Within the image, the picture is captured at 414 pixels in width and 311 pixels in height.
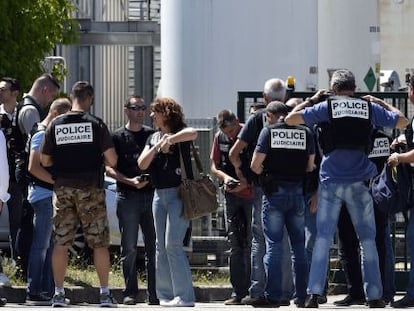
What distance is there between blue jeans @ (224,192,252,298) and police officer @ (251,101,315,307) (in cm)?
115

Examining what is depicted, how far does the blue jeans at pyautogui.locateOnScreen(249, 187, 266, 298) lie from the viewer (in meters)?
13.3

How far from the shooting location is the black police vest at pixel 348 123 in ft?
38.8

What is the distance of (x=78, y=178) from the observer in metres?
12.1

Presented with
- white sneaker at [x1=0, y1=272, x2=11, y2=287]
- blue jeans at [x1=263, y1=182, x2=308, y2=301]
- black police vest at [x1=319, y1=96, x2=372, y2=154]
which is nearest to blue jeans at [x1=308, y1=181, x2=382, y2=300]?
black police vest at [x1=319, y1=96, x2=372, y2=154]

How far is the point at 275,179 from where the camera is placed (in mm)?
12453

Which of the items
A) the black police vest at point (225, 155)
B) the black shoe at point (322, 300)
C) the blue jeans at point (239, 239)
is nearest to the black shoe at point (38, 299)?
the blue jeans at point (239, 239)

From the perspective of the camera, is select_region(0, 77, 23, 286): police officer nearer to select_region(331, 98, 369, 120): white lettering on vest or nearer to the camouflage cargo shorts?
the camouflage cargo shorts

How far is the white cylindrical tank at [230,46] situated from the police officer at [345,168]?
6.31 meters

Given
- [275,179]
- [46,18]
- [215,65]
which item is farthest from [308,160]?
[46,18]

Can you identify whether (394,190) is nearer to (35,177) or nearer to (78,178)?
(78,178)

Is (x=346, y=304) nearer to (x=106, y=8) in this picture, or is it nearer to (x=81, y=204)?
(x=81, y=204)

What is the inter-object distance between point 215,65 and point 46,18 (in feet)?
20.7

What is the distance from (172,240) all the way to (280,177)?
1132 mm

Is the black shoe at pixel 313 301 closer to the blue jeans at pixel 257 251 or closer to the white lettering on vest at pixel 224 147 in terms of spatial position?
the blue jeans at pixel 257 251
